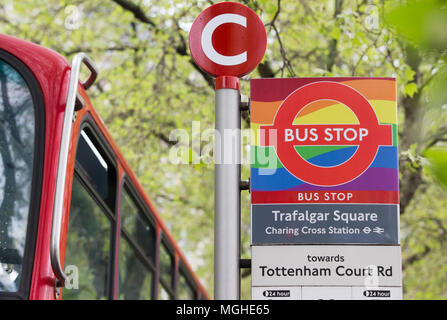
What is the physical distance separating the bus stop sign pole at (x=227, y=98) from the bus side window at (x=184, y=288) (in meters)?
4.46

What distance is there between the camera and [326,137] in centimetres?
289

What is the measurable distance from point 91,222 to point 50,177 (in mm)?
1206

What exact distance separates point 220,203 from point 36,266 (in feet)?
2.73

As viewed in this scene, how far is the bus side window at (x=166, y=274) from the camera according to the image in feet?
20.1

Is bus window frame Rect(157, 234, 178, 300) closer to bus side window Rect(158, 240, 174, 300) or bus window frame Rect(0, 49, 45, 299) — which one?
bus side window Rect(158, 240, 174, 300)

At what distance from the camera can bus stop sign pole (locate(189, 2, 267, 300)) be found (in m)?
2.61

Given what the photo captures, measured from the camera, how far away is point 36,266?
272 centimetres

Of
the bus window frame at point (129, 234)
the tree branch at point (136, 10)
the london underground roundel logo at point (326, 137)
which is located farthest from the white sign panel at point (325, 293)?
the tree branch at point (136, 10)

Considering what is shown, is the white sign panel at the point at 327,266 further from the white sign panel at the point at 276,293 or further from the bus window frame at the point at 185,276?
the bus window frame at the point at 185,276

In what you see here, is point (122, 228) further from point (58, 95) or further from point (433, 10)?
point (433, 10)

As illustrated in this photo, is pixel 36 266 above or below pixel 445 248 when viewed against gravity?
below

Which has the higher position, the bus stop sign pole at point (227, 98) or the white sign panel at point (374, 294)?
the bus stop sign pole at point (227, 98)

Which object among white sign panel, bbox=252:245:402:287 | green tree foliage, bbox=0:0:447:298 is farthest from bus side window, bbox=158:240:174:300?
white sign panel, bbox=252:245:402:287
